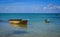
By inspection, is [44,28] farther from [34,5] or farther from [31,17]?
[34,5]

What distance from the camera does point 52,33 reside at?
173 cm

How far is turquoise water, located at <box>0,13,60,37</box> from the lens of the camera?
Result: 172 centimetres

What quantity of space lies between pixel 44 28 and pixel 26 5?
1.26 feet

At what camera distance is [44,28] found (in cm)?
173

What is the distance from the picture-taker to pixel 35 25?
1.75 metres

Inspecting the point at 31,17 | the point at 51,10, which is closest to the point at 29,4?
the point at 31,17

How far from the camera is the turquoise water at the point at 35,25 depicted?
5.64ft

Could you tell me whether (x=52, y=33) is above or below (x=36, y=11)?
below

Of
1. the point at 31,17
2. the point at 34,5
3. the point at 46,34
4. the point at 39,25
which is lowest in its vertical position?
the point at 46,34

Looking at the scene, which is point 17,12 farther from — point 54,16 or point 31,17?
point 54,16

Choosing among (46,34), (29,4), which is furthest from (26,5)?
(46,34)

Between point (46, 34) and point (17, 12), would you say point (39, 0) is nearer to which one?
point (17, 12)

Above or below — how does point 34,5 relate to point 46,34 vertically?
above

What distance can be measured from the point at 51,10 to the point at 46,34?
320mm
